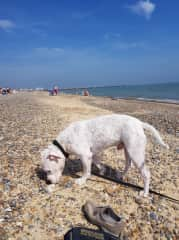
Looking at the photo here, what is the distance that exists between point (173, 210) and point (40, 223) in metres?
2.64

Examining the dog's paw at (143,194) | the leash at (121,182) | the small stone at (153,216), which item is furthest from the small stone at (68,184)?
the small stone at (153,216)

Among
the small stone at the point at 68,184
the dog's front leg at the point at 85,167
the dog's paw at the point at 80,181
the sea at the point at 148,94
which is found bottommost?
the small stone at the point at 68,184

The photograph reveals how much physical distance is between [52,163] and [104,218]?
163 cm

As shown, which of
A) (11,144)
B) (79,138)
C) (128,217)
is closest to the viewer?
(128,217)

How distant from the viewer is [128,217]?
382 centimetres

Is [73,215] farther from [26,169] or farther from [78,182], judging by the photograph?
[26,169]

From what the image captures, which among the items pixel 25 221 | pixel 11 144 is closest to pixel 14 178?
pixel 25 221

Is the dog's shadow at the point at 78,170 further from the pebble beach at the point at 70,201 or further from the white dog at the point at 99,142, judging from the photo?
A: the white dog at the point at 99,142

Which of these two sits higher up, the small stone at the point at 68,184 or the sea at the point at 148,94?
the sea at the point at 148,94

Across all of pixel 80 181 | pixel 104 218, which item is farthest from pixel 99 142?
pixel 104 218

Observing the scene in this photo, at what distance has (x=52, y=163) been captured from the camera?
14.5ft

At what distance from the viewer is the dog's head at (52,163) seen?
4406 millimetres

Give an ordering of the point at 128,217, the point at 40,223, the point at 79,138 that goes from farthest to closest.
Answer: the point at 79,138 < the point at 128,217 < the point at 40,223

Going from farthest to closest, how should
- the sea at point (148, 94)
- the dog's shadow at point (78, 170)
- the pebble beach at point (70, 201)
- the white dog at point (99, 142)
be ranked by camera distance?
the sea at point (148, 94), the dog's shadow at point (78, 170), the white dog at point (99, 142), the pebble beach at point (70, 201)
